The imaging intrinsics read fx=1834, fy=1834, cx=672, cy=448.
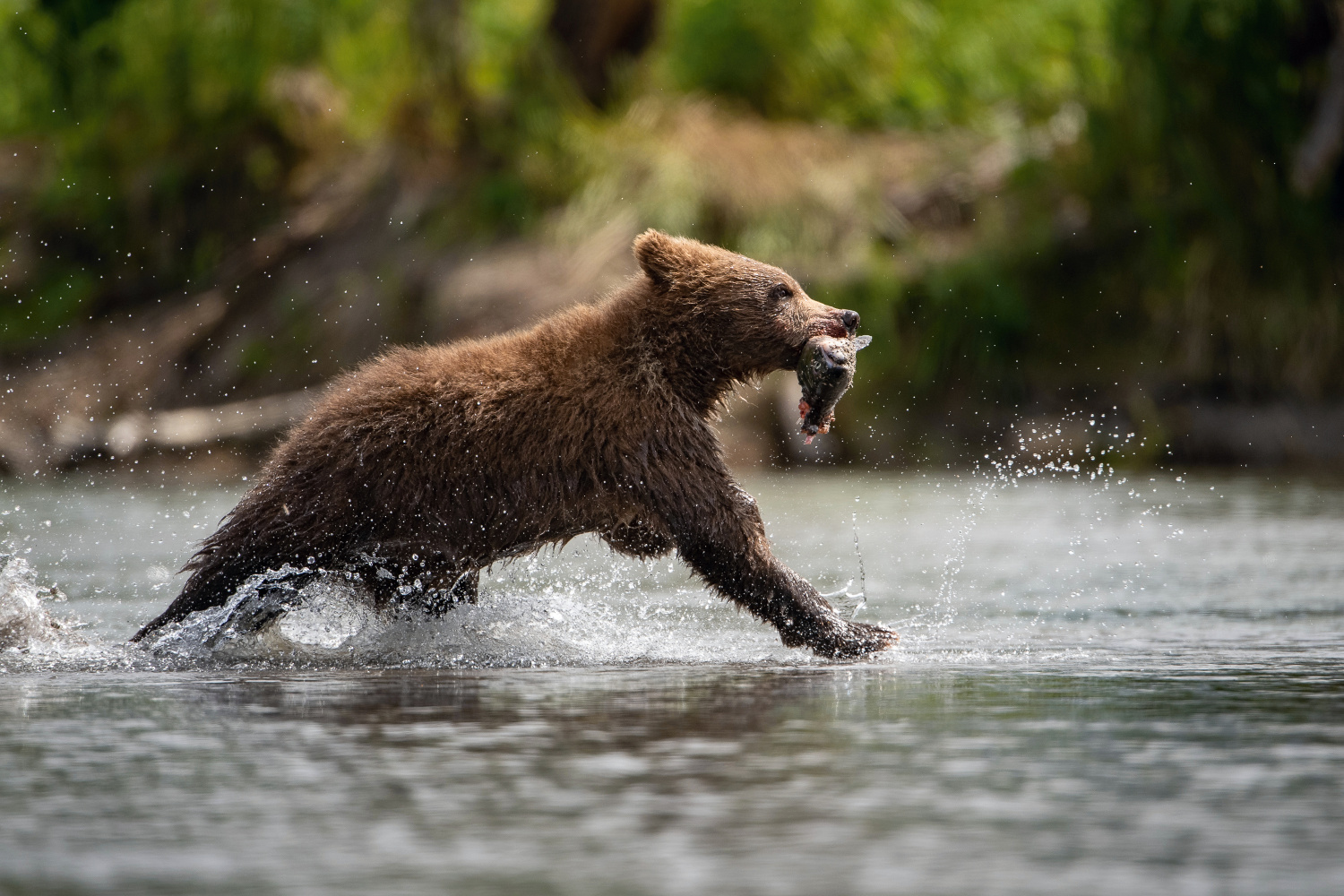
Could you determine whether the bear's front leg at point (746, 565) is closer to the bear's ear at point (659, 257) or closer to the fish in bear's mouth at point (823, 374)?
the fish in bear's mouth at point (823, 374)

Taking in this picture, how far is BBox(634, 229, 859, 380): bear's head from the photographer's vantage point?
705 cm

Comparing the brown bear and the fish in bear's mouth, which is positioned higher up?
the fish in bear's mouth

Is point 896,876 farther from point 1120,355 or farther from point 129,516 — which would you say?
point 1120,355

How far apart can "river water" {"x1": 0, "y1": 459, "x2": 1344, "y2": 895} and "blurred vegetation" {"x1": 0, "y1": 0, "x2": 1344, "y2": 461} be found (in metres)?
6.71

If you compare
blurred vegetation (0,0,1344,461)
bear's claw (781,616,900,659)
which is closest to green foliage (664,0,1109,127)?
blurred vegetation (0,0,1344,461)

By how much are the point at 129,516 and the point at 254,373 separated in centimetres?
536

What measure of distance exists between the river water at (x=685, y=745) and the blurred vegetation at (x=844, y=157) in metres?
6.71

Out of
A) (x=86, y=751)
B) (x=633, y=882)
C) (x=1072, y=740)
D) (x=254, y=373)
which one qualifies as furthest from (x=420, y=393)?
(x=254, y=373)

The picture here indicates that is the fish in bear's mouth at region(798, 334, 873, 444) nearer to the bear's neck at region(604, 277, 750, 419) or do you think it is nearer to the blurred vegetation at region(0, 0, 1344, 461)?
the bear's neck at region(604, 277, 750, 419)

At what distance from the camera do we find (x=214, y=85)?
64.4 ft

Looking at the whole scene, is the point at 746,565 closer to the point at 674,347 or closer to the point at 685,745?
the point at 674,347

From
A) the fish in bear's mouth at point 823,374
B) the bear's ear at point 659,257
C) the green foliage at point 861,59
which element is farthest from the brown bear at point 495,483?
the green foliage at point 861,59

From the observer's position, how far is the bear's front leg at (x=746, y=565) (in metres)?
6.52

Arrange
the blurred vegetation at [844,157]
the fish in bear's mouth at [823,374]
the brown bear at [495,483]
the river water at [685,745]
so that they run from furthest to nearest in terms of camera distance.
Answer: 1. the blurred vegetation at [844,157]
2. the fish in bear's mouth at [823,374]
3. the brown bear at [495,483]
4. the river water at [685,745]
